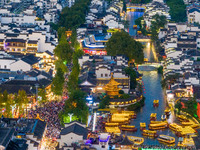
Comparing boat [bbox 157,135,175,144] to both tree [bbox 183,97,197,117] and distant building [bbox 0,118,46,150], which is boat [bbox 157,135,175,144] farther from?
distant building [bbox 0,118,46,150]

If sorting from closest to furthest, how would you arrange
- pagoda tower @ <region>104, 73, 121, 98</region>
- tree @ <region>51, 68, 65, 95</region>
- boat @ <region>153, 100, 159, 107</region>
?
tree @ <region>51, 68, 65, 95</region>
boat @ <region>153, 100, 159, 107</region>
pagoda tower @ <region>104, 73, 121, 98</region>

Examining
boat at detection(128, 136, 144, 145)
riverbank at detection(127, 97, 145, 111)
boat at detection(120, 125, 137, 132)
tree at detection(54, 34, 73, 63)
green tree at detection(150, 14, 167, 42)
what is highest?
green tree at detection(150, 14, 167, 42)

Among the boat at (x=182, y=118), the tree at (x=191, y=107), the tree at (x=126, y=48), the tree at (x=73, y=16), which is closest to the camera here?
the boat at (x=182, y=118)

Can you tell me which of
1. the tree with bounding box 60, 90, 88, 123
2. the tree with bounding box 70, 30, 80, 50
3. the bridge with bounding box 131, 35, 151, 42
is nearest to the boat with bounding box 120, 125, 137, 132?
the tree with bounding box 60, 90, 88, 123

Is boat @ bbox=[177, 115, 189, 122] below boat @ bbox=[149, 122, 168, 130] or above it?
above

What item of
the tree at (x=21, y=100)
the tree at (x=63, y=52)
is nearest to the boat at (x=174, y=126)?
the tree at (x=21, y=100)

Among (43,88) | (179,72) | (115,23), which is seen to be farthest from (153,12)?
(43,88)

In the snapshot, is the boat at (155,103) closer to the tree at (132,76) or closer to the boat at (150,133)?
the tree at (132,76)
